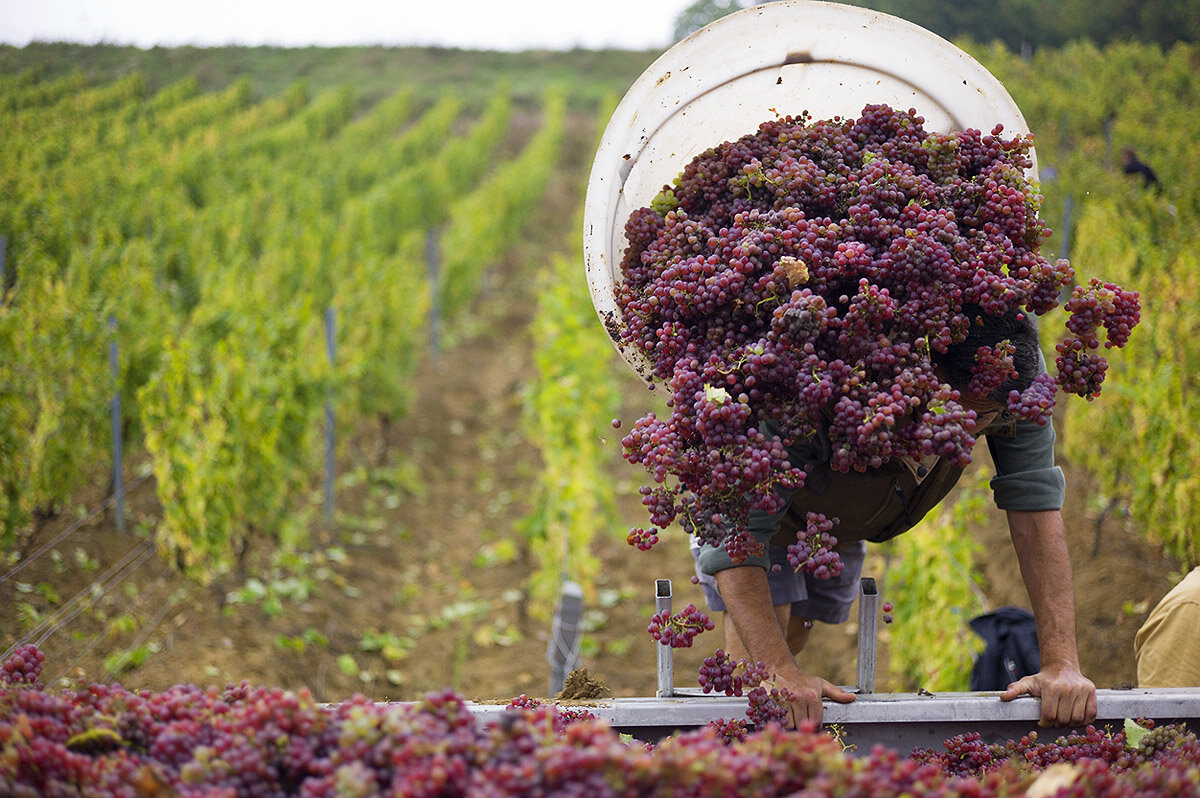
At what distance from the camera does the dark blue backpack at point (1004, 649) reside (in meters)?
2.89

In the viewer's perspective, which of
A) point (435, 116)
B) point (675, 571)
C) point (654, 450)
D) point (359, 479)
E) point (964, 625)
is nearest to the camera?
point (654, 450)

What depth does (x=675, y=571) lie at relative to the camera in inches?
227

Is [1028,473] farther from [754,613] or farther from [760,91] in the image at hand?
[760,91]

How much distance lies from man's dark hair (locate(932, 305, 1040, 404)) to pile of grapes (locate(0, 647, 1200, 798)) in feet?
2.63

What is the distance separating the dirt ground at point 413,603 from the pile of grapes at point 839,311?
2.87 meters

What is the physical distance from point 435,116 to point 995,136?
23953 millimetres

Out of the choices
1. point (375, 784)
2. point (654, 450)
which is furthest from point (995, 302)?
point (375, 784)

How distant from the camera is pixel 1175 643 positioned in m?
2.38

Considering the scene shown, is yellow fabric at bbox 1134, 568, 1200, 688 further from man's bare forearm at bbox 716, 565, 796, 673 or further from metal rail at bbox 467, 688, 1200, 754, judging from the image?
man's bare forearm at bbox 716, 565, 796, 673

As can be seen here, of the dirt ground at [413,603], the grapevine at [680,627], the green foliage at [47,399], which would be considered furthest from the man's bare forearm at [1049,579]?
the green foliage at [47,399]

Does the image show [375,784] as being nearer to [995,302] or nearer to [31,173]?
[995,302]

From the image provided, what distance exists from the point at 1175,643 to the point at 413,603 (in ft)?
13.6

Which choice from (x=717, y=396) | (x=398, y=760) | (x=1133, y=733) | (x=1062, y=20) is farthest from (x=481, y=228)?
(x=398, y=760)

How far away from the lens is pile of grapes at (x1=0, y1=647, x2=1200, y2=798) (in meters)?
1.21
